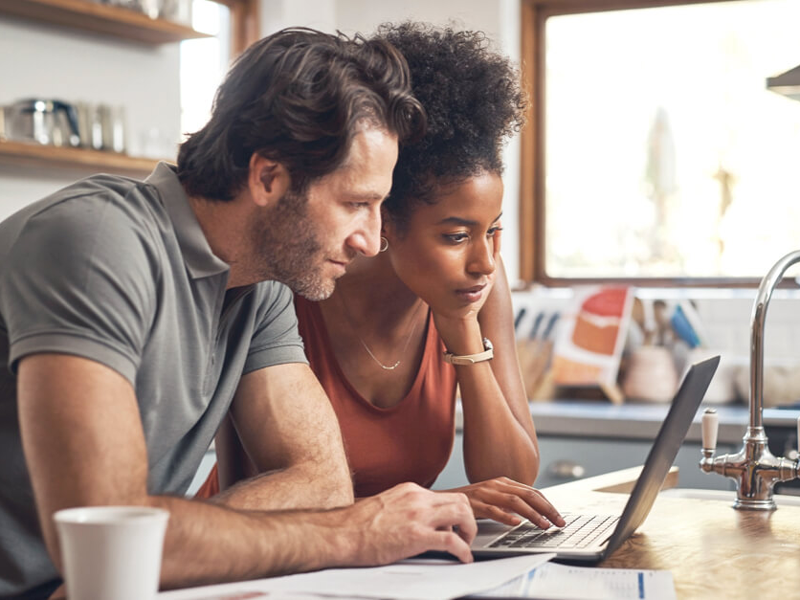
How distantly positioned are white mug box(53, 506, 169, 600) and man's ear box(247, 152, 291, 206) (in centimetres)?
58

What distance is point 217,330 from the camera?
1.31 m

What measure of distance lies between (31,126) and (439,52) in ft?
5.50

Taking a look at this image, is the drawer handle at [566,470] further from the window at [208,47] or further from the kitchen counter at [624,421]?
the window at [208,47]

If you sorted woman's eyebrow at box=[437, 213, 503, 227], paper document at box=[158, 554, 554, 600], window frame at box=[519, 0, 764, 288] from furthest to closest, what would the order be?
window frame at box=[519, 0, 764, 288], woman's eyebrow at box=[437, 213, 503, 227], paper document at box=[158, 554, 554, 600]

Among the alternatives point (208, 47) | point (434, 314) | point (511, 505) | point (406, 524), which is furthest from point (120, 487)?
point (208, 47)

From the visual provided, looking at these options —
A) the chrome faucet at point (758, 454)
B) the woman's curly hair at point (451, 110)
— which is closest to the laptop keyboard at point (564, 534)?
the chrome faucet at point (758, 454)

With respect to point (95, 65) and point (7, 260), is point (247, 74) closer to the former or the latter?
point (7, 260)

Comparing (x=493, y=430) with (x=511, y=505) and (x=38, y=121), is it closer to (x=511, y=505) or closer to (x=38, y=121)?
(x=511, y=505)

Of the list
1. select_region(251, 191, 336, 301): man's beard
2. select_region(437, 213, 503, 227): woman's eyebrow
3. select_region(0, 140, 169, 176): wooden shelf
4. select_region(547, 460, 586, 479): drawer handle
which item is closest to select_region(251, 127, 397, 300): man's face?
select_region(251, 191, 336, 301): man's beard

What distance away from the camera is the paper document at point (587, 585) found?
97 cm

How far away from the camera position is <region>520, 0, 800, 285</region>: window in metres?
3.50

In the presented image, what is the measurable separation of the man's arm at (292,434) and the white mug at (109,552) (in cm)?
55

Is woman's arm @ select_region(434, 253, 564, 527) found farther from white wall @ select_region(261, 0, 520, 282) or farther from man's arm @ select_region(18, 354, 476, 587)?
white wall @ select_region(261, 0, 520, 282)

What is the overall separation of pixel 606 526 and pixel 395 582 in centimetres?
43
